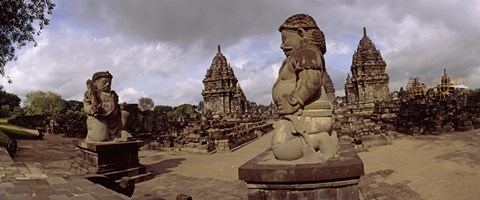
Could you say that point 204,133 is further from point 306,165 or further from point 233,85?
point 233,85

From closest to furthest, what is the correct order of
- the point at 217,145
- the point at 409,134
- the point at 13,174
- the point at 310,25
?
1. the point at 310,25
2. the point at 13,174
3. the point at 217,145
4. the point at 409,134

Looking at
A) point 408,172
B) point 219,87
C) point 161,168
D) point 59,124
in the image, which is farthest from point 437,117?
point 59,124

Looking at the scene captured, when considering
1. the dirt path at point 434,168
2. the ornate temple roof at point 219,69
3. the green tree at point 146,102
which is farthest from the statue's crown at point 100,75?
the green tree at point 146,102

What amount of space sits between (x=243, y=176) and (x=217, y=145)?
37.5ft

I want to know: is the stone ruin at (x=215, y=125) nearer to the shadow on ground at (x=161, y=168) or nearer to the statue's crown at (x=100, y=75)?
the shadow on ground at (x=161, y=168)

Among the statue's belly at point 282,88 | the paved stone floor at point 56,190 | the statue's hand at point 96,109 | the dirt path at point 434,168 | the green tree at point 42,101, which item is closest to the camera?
the statue's belly at point 282,88

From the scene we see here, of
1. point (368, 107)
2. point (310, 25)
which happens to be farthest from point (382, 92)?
point (310, 25)

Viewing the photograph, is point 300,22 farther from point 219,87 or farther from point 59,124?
point 219,87

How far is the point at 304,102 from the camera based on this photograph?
314 centimetres

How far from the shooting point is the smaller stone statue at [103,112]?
291 inches

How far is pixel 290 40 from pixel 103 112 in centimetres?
553

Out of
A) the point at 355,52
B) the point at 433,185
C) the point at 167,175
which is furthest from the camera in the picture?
the point at 355,52

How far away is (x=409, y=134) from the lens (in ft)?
52.2

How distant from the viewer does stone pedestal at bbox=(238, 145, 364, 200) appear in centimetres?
274
